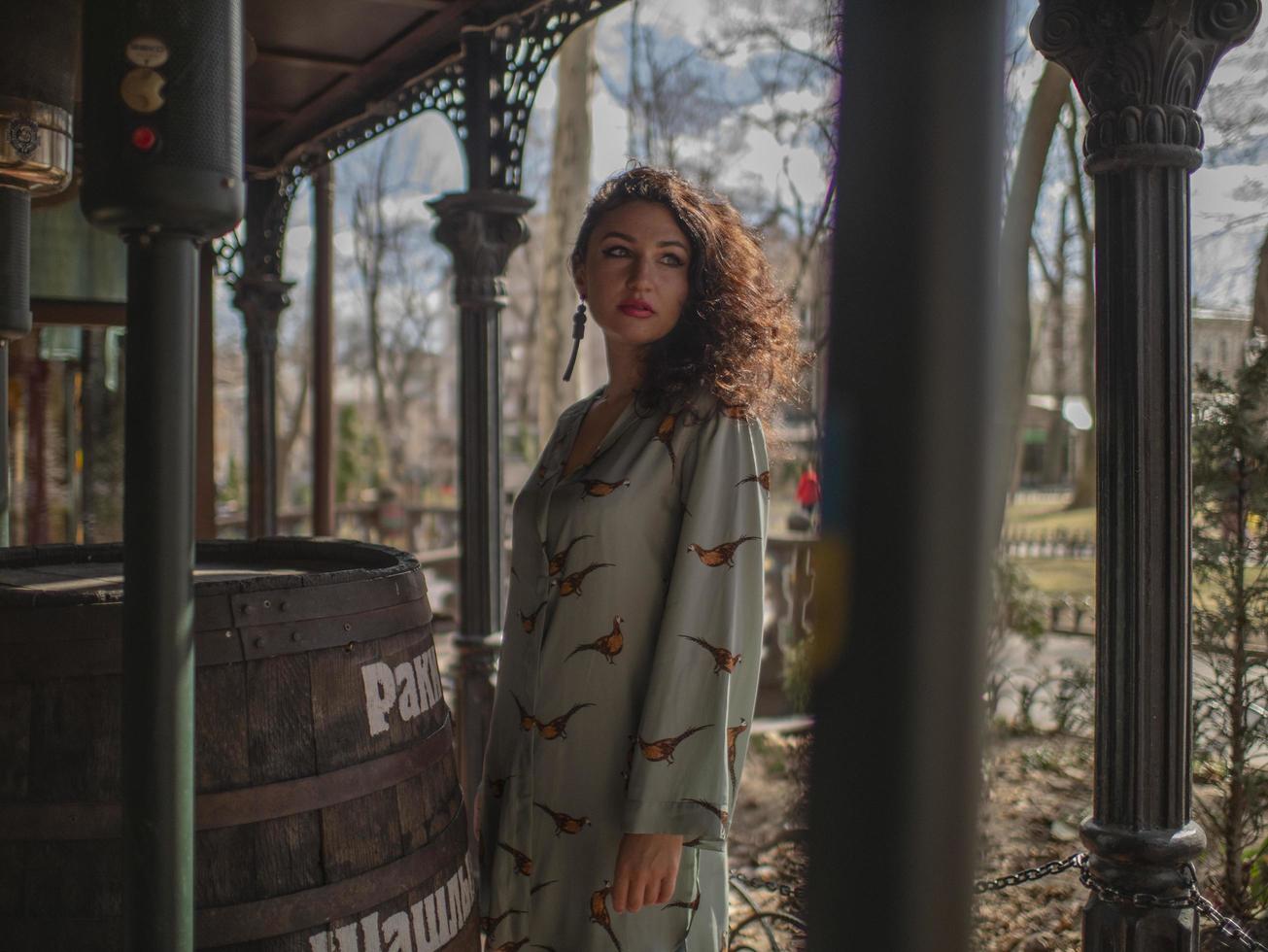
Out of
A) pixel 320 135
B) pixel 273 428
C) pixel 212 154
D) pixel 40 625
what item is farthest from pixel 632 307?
pixel 273 428

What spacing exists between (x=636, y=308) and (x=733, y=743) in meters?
0.70

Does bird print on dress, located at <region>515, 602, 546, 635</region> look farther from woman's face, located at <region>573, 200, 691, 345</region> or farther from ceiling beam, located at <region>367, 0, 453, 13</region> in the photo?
ceiling beam, located at <region>367, 0, 453, 13</region>

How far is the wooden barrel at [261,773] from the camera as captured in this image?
1.49 metres

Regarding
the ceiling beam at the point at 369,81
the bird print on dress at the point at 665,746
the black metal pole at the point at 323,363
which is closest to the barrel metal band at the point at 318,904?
the bird print on dress at the point at 665,746

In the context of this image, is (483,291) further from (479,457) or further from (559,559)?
(559,559)

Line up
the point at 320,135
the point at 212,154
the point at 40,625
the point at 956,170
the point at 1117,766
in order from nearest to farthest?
the point at 956,170, the point at 212,154, the point at 40,625, the point at 1117,766, the point at 320,135

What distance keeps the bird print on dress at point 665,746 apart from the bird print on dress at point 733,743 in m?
0.06

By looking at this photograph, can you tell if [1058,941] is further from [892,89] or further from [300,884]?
[892,89]

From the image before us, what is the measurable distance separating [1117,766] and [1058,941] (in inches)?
84.0

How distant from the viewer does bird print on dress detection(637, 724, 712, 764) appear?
1.57 metres

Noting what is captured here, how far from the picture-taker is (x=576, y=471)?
182 cm

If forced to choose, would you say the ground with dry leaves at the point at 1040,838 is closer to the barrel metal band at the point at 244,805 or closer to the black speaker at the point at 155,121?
the barrel metal band at the point at 244,805

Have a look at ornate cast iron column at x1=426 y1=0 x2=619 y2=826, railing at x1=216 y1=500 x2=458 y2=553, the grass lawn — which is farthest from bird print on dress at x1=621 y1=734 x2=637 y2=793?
railing at x1=216 y1=500 x2=458 y2=553

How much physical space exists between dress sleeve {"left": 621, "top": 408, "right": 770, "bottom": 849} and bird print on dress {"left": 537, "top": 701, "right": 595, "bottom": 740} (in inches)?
5.4
